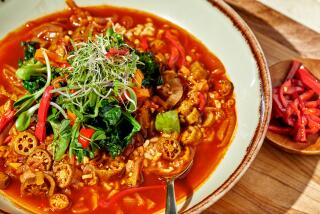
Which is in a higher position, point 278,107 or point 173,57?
point 173,57

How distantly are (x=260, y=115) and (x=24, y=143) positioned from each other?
2.39m

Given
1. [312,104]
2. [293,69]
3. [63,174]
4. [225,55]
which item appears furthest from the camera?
[225,55]

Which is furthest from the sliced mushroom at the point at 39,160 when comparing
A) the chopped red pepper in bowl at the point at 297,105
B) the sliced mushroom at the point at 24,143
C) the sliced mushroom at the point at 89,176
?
the chopped red pepper in bowl at the point at 297,105

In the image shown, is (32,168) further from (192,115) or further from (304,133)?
(304,133)

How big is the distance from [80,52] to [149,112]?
929 mm

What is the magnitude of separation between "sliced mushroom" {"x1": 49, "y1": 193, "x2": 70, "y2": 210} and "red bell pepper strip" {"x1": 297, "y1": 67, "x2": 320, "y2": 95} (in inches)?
115

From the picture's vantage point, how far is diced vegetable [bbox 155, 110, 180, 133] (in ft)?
15.2

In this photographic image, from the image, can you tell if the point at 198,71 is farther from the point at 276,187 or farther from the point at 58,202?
the point at 58,202

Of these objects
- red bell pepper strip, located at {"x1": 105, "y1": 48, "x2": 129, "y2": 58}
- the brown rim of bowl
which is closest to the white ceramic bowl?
the brown rim of bowl

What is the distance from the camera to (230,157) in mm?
4684

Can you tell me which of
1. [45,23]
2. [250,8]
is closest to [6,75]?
[45,23]

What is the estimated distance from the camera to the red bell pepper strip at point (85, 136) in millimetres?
4457

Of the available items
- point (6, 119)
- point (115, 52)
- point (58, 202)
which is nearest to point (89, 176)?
point (58, 202)

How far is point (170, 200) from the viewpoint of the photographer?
13.4 feet
